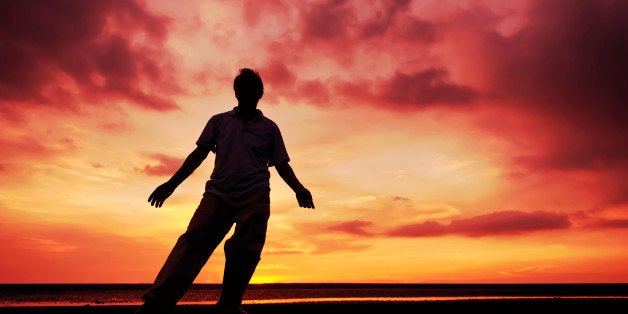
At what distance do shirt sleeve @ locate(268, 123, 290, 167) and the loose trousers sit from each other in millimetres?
440

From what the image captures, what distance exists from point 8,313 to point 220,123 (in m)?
4.54

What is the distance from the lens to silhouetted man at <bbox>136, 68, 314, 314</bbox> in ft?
15.7

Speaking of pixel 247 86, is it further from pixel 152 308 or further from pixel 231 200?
pixel 152 308

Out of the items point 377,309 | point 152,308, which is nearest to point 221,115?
point 152,308

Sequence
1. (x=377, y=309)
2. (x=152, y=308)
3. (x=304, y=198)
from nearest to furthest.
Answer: (x=152, y=308), (x=304, y=198), (x=377, y=309)

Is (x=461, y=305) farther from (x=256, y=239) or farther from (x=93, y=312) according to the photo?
(x=93, y=312)

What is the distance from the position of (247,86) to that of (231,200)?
3.50 feet

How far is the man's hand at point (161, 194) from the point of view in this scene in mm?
4965

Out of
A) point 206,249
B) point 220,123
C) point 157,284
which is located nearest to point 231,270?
point 206,249

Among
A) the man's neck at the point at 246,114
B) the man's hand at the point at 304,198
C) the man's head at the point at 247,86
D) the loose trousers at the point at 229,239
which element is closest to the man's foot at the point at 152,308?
the loose trousers at the point at 229,239

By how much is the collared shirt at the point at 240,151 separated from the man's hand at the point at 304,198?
364 mm

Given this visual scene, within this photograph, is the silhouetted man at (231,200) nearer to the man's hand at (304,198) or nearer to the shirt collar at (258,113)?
the shirt collar at (258,113)

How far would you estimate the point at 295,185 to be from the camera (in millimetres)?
5434

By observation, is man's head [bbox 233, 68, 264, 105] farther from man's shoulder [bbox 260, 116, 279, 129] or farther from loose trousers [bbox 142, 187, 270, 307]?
loose trousers [bbox 142, 187, 270, 307]
